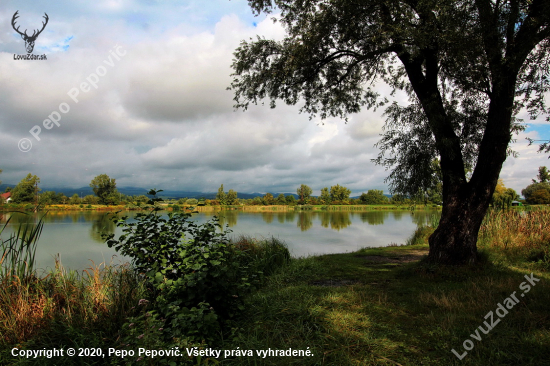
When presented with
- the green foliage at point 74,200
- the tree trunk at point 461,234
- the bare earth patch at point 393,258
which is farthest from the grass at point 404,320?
the green foliage at point 74,200

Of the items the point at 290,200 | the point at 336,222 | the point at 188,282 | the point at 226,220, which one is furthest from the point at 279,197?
the point at 188,282

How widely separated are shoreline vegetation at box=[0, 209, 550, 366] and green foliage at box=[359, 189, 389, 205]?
68.5 metres

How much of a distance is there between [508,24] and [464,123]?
2452mm

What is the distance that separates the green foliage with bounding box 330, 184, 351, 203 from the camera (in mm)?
70919

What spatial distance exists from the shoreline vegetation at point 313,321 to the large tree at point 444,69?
6.64 ft

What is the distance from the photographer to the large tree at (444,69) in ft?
18.8

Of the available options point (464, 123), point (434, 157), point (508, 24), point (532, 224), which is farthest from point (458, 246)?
point (532, 224)

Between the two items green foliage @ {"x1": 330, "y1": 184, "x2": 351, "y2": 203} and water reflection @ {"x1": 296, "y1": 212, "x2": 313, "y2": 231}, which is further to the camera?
green foliage @ {"x1": 330, "y1": 184, "x2": 351, "y2": 203}

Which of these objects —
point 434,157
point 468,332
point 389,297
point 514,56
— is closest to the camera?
point 468,332

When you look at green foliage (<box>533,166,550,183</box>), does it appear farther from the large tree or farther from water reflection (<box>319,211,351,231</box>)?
the large tree

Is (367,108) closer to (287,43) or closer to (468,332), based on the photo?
(287,43)

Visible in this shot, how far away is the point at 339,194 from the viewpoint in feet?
233

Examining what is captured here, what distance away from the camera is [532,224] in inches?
371

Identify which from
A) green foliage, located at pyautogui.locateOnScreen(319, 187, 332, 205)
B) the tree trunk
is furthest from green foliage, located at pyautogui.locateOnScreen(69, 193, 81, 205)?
green foliage, located at pyautogui.locateOnScreen(319, 187, 332, 205)
